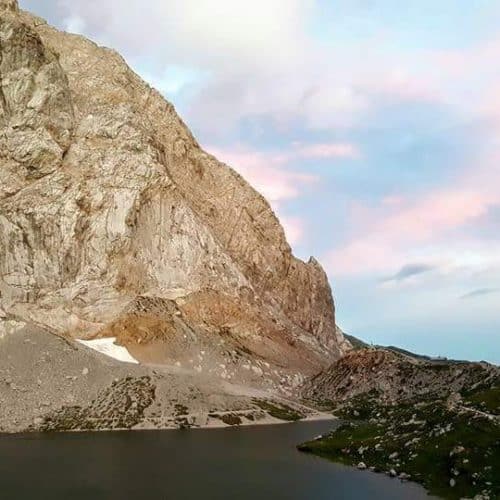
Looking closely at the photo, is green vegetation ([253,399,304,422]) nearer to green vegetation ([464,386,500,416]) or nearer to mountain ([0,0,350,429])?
mountain ([0,0,350,429])

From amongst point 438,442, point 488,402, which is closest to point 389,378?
point 488,402

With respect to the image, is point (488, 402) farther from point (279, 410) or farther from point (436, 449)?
point (279, 410)

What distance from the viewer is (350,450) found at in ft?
256

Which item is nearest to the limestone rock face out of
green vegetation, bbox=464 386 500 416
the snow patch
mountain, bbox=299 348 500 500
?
the snow patch

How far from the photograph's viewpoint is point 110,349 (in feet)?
528

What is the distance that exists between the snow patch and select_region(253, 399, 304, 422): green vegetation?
107 ft

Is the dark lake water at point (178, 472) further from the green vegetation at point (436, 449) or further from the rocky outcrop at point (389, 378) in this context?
the rocky outcrop at point (389, 378)

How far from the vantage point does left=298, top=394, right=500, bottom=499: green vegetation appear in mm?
55438

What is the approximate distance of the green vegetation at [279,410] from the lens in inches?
5487

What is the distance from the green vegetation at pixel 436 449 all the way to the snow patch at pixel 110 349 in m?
78.8

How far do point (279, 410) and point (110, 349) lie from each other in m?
44.6

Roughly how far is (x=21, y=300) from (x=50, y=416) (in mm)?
53609

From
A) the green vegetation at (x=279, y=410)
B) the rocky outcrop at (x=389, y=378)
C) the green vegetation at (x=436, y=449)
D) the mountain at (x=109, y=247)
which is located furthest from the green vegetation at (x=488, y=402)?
the mountain at (x=109, y=247)

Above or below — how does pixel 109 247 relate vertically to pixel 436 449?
above
